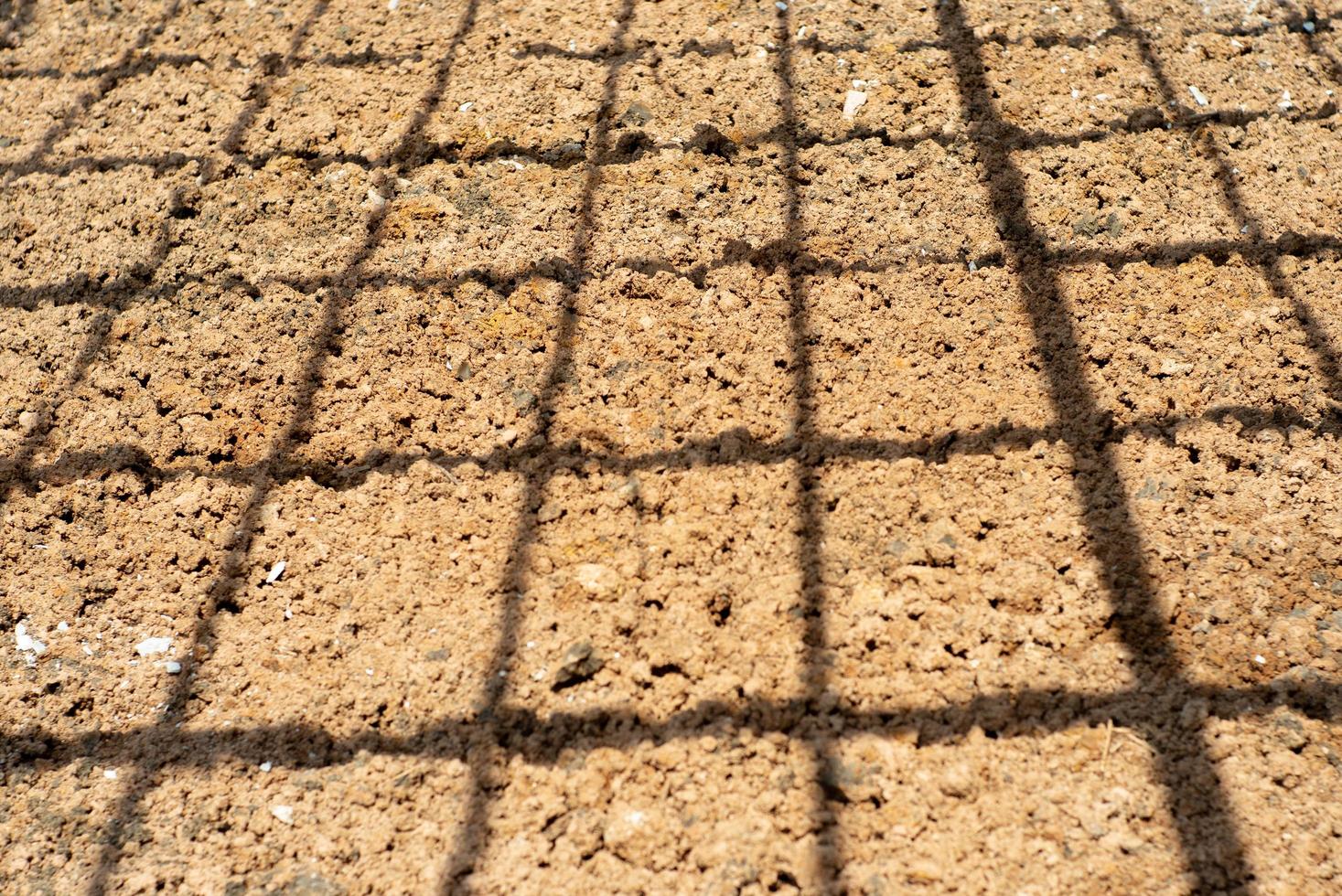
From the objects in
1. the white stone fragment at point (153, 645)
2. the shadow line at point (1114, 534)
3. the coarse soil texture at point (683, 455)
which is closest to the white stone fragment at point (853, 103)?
the coarse soil texture at point (683, 455)

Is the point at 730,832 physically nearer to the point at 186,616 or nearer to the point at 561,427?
the point at 561,427

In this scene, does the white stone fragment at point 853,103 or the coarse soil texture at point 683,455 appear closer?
the coarse soil texture at point 683,455

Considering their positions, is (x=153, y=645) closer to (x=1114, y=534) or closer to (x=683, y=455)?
(x=683, y=455)

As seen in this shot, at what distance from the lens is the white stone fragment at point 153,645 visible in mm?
1849

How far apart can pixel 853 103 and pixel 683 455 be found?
45.3 inches

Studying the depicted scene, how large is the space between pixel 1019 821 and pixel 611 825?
0.57 metres

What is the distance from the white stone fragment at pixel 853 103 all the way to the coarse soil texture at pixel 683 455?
0.04ft

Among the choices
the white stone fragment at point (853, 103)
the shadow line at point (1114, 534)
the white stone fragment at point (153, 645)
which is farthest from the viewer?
the white stone fragment at point (853, 103)

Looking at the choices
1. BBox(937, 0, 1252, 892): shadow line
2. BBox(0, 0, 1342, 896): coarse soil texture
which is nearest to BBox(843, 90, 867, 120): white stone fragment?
BBox(0, 0, 1342, 896): coarse soil texture

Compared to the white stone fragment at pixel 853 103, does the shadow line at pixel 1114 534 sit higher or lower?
lower

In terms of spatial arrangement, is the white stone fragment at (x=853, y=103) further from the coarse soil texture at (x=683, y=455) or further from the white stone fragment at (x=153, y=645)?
the white stone fragment at (x=153, y=645)

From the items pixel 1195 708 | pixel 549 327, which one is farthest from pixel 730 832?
pixel 549 327

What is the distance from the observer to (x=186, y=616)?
1.89m

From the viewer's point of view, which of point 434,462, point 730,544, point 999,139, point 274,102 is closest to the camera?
point 730,544
